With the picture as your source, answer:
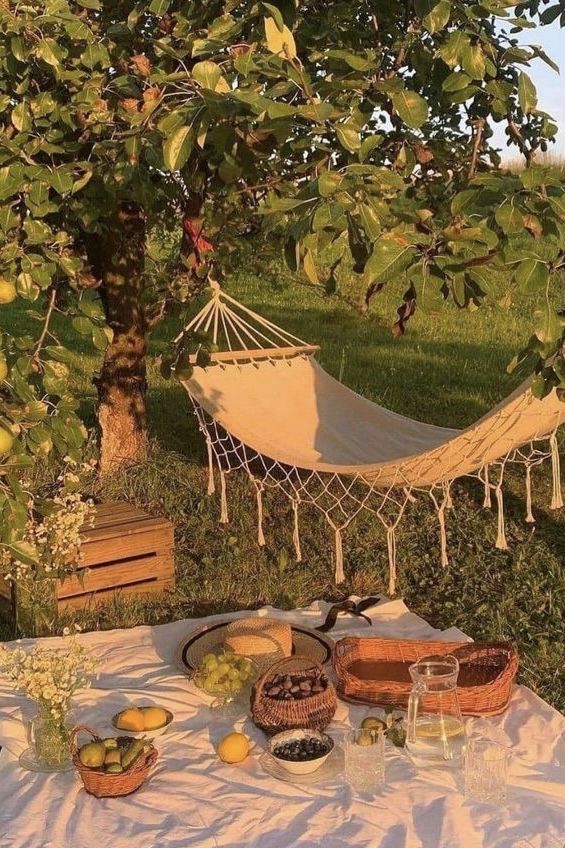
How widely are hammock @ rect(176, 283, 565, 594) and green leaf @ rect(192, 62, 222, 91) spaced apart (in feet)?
6.20

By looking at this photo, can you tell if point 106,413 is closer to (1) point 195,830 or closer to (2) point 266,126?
(1) point 195,830

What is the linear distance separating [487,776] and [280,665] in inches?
27.4

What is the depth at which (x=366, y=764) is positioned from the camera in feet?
7.91

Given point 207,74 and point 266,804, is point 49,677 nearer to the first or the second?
point 266,804

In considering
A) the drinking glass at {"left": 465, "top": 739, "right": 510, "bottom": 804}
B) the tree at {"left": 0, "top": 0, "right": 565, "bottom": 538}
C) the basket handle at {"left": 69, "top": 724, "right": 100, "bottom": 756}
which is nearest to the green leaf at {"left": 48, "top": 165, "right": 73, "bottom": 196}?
the tree at {"left": 0, "top": 0, "right": 565, "bottom": 538}

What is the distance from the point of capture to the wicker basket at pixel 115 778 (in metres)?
2.36

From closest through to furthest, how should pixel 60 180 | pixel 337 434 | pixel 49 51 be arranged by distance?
pixel 49 51, pixel 60 180, pixel 337 434

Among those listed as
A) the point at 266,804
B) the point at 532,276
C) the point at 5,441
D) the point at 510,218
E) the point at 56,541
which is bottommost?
the point at 266,804

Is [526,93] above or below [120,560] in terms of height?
above

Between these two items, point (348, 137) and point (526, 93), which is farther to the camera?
point (526, 93)

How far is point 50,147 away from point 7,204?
0.21 metres

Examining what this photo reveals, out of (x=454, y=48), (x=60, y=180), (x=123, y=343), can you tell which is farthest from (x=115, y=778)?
(x=123, y=343)

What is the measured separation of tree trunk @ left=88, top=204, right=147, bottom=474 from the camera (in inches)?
192

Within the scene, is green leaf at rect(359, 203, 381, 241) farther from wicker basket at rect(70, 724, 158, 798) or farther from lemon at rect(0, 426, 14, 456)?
wicker basket at rect(70, 724, 158, 798)
